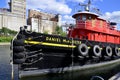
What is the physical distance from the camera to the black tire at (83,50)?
1418 centimetres

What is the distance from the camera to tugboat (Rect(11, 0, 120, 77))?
12.7 meters

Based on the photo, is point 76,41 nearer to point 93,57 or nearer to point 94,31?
point 93,57

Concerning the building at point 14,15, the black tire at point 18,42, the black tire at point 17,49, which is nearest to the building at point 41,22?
the building at point 14,15

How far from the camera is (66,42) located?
46.7 feet

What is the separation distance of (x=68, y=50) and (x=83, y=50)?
0.98m

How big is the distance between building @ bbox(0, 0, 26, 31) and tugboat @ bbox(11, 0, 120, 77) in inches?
4630

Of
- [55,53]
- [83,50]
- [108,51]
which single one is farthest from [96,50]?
[55,53]

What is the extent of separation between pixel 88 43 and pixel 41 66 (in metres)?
3.76

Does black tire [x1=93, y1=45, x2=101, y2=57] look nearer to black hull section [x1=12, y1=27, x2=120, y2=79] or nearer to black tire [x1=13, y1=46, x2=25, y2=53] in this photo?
black hull section [x1=12, y1=27, x2=120, y2=79]

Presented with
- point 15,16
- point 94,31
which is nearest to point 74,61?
point 94,31

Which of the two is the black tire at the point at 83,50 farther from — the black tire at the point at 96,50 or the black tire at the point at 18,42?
the black tire at the point at 18,42

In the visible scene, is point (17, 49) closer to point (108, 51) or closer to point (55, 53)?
point (55, 53)

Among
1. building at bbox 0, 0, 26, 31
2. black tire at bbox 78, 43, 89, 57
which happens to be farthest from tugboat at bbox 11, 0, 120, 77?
building at bbox 0, 0, 26, 31

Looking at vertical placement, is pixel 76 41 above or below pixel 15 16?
below
